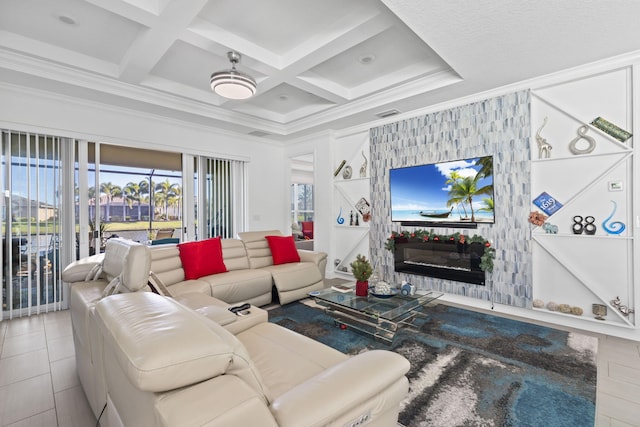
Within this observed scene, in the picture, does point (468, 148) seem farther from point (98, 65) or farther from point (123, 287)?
point (98, 65)

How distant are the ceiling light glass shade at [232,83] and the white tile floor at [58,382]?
9.16 feet

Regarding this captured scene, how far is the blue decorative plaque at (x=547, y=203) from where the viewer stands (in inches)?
132

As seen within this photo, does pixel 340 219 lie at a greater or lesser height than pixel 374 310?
greater

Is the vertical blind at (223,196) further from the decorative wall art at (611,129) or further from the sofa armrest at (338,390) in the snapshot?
the decorative wall art at (611,129)

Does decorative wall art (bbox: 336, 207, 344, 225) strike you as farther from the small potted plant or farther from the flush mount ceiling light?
the flush mount ceiling light

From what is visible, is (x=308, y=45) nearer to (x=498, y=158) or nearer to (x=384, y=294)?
(x=498, y=158)

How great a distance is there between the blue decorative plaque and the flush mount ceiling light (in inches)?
136

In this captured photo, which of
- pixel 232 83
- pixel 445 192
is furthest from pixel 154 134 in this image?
pixel 445 192

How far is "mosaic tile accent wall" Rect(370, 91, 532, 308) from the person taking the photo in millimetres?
3545

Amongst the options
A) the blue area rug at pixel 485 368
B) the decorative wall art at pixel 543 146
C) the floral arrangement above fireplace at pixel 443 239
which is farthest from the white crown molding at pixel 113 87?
the decorative wall art at pixel 543 146

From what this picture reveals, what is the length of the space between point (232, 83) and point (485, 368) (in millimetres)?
3380

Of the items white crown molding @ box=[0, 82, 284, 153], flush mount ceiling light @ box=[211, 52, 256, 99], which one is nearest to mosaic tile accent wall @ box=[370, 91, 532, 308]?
flush mount ceiling light @ box=[211, 52, 256, 99]

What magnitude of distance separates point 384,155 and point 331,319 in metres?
2.79

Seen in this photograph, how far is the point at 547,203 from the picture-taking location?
3414 millimetres
